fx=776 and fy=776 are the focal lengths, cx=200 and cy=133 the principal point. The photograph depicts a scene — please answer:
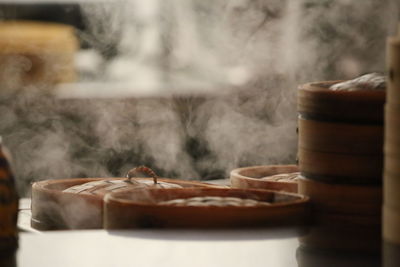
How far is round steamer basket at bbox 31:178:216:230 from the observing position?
5.40 feet

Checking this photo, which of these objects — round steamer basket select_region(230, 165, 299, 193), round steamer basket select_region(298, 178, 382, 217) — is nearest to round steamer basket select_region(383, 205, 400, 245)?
round steamer basket select_region(298, 178, 382, 217)

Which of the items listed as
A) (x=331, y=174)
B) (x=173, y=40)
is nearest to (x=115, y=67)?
(x=173, y=40)

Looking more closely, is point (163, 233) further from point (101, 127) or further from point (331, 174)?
point (101, 127)

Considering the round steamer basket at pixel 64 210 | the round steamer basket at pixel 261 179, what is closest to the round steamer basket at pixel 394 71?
the round steamer basket at pixel 261 179

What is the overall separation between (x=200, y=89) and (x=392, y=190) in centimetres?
465

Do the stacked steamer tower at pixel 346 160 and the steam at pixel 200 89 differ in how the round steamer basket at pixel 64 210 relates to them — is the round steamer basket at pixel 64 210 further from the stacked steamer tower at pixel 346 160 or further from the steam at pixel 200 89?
the steam at pixel 200 89

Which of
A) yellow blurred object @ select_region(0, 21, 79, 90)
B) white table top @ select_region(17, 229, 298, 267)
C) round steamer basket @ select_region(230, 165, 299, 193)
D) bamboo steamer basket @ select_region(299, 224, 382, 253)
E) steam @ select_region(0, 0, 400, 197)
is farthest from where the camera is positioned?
yellow blurred object @ select_region(0, 21, 79, 90)

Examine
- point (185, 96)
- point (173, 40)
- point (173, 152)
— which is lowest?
point (173, 152)

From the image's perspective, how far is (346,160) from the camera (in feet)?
4.50

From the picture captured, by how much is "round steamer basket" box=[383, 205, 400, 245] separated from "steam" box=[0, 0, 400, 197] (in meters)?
2.82

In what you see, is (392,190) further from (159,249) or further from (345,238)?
(159,249)

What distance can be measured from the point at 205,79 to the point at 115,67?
75 centimetres

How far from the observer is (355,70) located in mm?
4898

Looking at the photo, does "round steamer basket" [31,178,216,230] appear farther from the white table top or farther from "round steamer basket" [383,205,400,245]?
"round steamer basket" [383,205,400,245]
